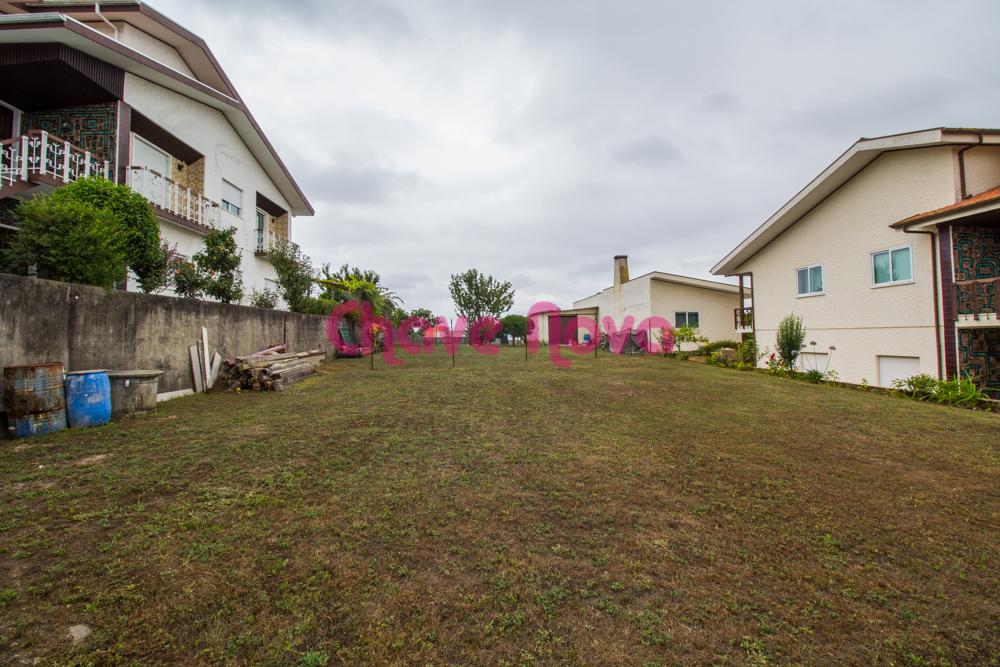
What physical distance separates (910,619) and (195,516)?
4196 mm

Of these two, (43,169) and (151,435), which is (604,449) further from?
(43,169)

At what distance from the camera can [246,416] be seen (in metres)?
5.75

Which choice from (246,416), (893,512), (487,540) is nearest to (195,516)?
(487,540)

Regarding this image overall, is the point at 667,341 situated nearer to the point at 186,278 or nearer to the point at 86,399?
the point at 186,278

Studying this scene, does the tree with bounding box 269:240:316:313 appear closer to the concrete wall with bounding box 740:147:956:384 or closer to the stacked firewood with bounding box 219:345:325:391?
the stacked firewood with bounding box 219:345:325:391

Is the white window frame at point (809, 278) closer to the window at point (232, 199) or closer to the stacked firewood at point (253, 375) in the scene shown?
the stacked firewood at point (253, 375)

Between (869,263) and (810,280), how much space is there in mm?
2129

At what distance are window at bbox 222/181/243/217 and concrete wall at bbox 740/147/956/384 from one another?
1942cm

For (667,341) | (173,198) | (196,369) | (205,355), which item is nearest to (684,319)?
(667,341)

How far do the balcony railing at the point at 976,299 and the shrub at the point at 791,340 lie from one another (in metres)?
3.60

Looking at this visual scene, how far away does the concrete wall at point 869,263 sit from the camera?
867cm

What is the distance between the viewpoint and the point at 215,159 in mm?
13305

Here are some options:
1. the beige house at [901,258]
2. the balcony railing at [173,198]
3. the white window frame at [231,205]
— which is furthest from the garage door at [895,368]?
the white window frame at [231,205]

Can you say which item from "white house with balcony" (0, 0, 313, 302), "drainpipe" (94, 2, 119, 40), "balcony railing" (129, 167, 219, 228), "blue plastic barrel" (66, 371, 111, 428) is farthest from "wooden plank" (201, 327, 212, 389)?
"drainpipe" (94, 2, 119, 40)
